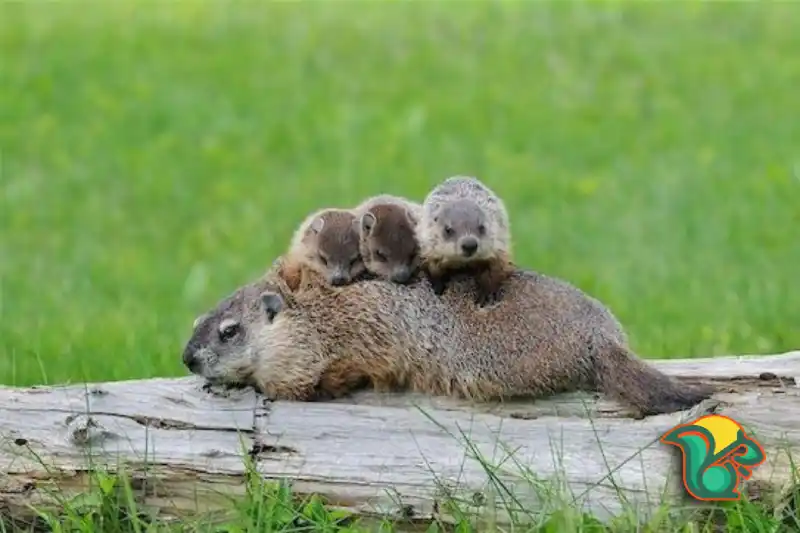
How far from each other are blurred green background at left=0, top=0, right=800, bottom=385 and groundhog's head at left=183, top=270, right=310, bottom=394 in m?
2.09

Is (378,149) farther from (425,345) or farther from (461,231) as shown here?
(425,345)

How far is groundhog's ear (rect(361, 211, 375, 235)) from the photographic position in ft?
20.8

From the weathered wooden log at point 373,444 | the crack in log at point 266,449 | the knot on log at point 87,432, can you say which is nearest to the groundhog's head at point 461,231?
the weathered wooden log at point 373,444

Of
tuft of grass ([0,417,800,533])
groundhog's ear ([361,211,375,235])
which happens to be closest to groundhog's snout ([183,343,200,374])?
tuft of grass ([0,417,800,533])

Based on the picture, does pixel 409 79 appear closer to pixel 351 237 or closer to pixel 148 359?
pixel 148 359

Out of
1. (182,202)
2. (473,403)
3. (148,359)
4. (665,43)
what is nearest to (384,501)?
(473,403)

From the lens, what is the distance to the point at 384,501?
17.1 ft

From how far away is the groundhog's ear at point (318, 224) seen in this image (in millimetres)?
6520

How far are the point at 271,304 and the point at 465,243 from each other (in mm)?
943

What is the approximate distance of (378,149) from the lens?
569 inches

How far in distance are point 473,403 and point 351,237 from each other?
1218 millimetres

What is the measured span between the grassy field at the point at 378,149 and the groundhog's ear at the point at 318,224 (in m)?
1.72

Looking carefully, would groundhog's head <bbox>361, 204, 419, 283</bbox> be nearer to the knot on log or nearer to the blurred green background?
the knot on log

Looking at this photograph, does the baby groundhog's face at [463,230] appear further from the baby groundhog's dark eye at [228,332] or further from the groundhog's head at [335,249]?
the baby groundhog's dark eye at [228,332]
